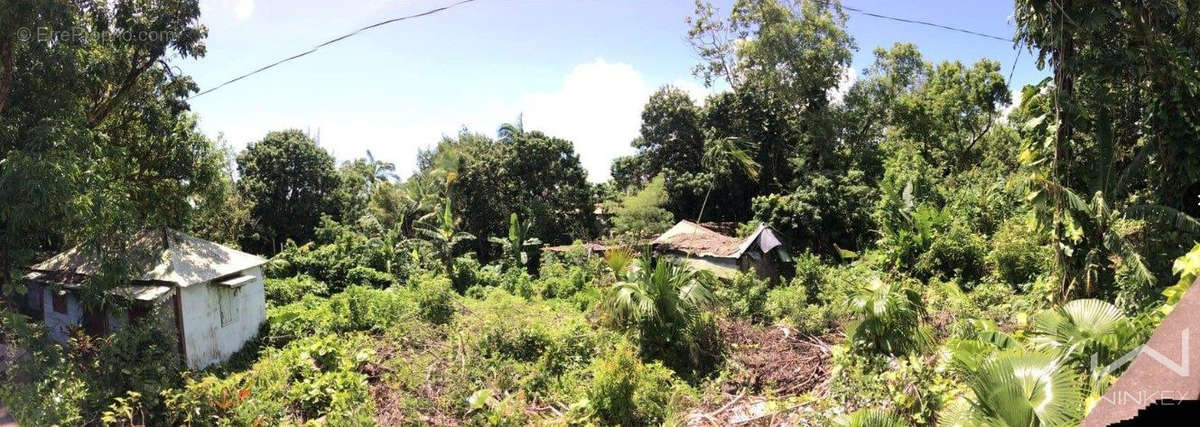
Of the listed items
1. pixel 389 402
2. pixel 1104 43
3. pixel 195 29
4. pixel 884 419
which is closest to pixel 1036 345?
pixel 884 419

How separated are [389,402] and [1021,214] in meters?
12.6

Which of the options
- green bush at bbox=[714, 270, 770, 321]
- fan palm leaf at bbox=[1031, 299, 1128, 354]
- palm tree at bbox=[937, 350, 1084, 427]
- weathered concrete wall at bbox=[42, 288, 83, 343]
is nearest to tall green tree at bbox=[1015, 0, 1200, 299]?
fan palm leaf at bbox=[1031, 299, 1128, 354]

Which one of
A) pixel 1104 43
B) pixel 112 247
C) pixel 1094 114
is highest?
pixel 1104 43

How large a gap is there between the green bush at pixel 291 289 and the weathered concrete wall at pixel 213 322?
2360mm

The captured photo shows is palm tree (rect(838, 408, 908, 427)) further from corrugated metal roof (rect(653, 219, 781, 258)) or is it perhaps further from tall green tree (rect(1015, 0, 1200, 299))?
corrugated metal roof (rect(653, 219, 781, 258))

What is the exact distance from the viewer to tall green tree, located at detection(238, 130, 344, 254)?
20859 millimetres

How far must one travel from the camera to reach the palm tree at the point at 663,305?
9547 millimetres

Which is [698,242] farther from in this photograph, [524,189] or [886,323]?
[886,323]

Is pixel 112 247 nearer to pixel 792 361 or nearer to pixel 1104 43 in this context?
pixel 792 361

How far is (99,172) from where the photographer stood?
8.73m

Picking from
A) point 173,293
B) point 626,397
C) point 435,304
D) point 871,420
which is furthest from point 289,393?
point 871,420

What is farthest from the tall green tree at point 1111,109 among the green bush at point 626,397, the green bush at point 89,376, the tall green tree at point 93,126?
the tall green tree at point 93,126

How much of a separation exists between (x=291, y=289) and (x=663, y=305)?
1004 centimetres

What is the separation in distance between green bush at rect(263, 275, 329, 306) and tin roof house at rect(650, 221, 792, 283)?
338 inches
